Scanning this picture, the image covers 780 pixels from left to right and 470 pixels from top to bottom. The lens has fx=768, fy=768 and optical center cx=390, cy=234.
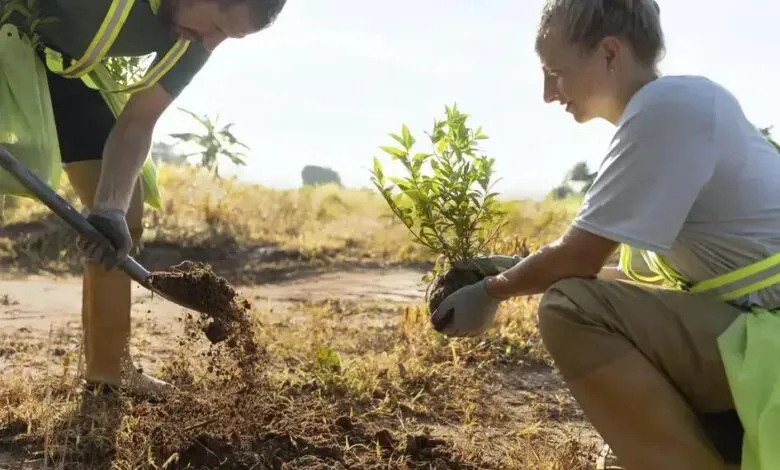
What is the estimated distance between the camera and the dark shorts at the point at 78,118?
275 cm

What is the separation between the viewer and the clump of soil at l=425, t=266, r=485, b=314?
236cm

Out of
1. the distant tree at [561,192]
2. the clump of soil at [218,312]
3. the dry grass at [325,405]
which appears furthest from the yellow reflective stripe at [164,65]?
the distant tree at [561,192]

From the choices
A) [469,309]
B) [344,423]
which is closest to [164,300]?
[344,423]

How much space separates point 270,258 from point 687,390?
5.77 m

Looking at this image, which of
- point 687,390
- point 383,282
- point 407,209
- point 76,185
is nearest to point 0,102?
point 76,185

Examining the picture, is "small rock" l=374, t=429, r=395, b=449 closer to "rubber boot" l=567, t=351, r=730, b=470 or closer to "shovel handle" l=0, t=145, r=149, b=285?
"rubber boot" l=567, t=351, r=730, b=470

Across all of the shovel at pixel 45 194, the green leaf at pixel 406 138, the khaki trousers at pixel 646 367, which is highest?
the green leaf at pixel 406 138

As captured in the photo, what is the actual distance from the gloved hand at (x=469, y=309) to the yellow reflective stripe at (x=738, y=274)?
1.70ft

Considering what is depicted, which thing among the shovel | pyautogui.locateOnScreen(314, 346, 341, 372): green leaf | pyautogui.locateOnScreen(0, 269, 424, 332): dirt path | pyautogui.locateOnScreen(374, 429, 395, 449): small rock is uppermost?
the shovel

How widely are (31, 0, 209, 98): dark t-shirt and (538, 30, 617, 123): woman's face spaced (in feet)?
4.32

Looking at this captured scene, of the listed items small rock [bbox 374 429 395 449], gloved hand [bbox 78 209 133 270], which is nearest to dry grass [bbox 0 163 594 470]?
small rock [bbox 374 429 395 449]

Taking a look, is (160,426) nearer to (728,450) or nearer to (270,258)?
(728,450)

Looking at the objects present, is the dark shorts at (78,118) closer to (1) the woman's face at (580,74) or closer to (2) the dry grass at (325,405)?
(2) the dry grass at (325,405)

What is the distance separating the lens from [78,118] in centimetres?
278
